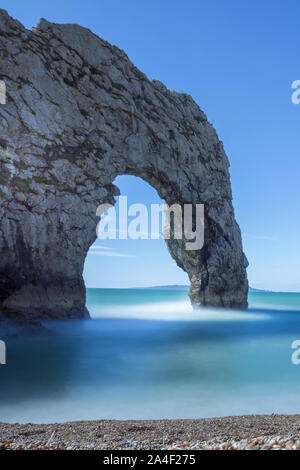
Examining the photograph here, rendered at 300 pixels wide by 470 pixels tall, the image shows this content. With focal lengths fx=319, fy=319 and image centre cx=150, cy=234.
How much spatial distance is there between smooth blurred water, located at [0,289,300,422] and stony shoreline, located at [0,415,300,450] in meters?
1.02

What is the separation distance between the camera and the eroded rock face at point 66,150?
1348 cm

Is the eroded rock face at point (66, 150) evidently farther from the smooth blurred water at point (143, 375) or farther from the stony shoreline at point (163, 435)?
the stony shoreline at point (163, 435)

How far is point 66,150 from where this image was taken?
15.5 meters

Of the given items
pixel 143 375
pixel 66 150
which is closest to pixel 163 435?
pixel 143 375

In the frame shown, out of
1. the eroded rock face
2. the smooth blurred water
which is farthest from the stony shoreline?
the eroded rock face

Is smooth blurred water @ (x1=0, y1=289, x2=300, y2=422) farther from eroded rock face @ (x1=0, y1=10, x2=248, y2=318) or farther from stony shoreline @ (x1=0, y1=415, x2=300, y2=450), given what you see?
eroded rock face @ (x1=0, y1=10, x2=248, y2=318)

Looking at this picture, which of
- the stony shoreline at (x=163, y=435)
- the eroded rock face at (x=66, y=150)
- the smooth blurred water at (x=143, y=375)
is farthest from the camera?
the eroded rock face at (x=66, y=150)

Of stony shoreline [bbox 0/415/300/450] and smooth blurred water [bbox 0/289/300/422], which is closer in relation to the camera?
stony shoreline [bbox 0/415/300/450]

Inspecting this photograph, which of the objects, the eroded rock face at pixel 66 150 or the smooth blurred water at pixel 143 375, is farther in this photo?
the eroded rock face at pixel 66 150

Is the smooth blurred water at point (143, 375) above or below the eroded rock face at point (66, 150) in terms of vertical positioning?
below

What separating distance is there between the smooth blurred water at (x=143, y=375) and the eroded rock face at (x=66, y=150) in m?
2.75

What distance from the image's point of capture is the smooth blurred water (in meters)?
5.59

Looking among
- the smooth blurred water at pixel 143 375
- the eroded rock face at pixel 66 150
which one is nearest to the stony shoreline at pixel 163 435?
the smooth blurred water at pixel 143 375
